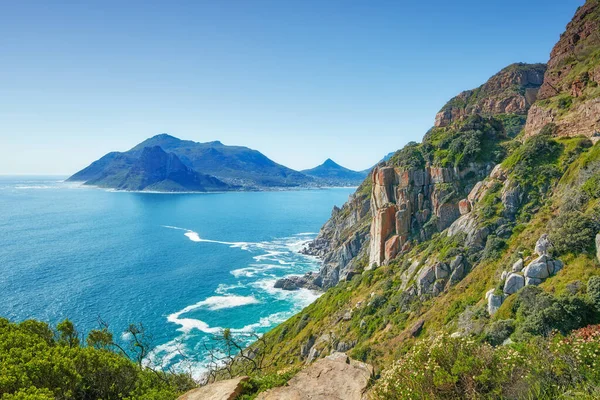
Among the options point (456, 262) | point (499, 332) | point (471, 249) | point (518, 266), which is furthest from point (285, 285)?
point (499, 332)

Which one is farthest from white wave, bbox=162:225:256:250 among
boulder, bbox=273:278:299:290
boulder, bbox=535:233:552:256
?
boulder, bbox=535:233:552:256

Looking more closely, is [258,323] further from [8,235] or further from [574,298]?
[8,235]

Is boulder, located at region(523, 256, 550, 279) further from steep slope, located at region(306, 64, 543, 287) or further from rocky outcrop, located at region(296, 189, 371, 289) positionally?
rocky outcrop, located at region(296, 189, 371, 289)

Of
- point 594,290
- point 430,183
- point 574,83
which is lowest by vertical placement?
point 594,290

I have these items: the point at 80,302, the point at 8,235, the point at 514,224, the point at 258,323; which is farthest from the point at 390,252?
the point at 8,235

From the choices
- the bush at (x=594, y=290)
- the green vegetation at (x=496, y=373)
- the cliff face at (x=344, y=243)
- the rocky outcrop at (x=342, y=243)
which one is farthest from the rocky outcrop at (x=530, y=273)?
the rocky outcrop at (x=342, y=243)

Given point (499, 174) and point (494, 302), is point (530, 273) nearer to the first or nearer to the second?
point (494, 302)
